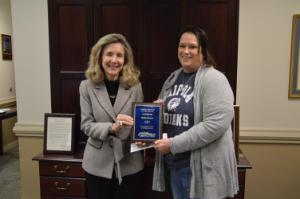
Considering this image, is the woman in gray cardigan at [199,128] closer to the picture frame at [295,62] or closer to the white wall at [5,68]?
the picture frame at [295,62]

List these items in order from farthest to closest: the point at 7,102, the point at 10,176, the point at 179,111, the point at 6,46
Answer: the point at 6,46
the point at 7,102
the point at 10,176
the point at 179,111

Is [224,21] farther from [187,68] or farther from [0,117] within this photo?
[0,117]

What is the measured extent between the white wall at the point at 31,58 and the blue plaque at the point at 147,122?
122cm

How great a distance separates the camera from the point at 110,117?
1.68 metres

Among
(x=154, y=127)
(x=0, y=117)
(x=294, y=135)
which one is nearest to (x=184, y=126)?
(x=154, y=127)

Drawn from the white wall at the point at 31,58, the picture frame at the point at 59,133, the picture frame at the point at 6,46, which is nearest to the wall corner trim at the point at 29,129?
the white wall at the point at 31,58

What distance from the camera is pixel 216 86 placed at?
1.41 m

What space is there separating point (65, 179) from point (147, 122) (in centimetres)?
95

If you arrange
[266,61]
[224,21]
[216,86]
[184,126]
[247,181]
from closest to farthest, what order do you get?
[216,86] → [184,126] → [224,21] → [266,61] → [247,181]

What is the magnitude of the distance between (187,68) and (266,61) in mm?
1058

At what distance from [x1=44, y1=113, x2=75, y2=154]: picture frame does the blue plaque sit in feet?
2.65

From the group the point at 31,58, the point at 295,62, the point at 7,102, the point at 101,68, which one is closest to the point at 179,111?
the point at 101,68

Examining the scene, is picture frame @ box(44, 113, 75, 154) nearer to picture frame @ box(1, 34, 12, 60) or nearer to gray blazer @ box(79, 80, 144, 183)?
gray blazer @ box(79, 80, 144, 183)

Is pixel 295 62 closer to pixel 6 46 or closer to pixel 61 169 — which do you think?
pixel 61 169
